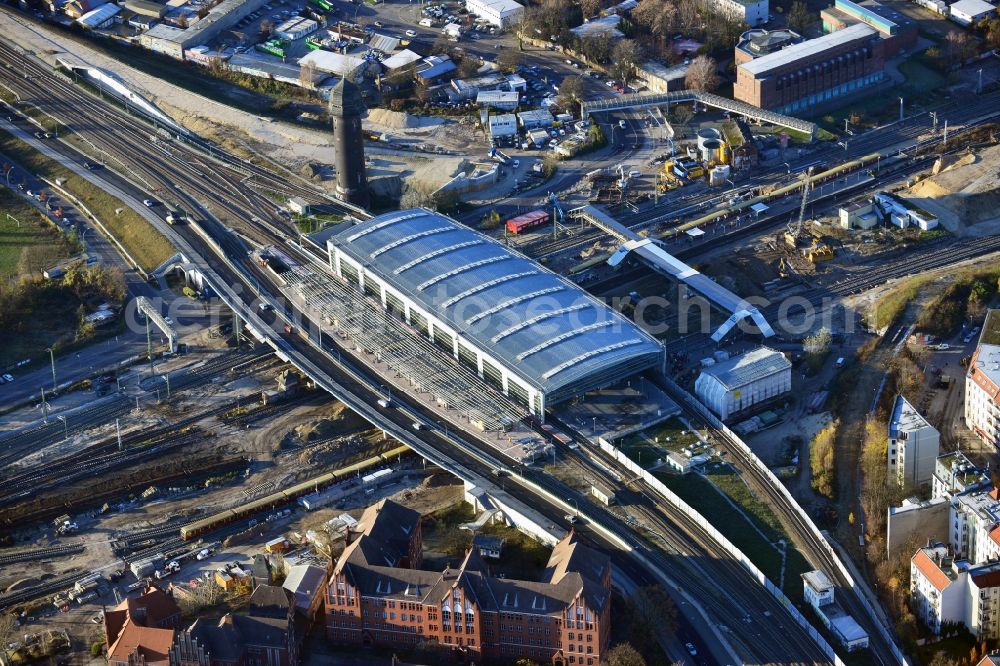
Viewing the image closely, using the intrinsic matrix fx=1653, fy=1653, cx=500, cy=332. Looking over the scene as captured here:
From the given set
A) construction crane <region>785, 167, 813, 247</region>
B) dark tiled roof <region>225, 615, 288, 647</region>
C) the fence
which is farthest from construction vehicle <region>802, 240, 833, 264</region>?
dark tiled roof <region>225, 615, 288, 647</region>

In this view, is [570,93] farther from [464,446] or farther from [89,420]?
[89,420]

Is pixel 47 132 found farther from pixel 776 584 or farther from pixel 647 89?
pixel 776 584

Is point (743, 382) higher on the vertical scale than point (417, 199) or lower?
higher

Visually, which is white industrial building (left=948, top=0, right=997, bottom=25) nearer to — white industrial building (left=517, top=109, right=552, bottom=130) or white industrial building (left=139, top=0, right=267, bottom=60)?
white industrial building (left=517, top=109, right=552, bottom=130)

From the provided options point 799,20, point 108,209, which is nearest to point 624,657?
point 108,209

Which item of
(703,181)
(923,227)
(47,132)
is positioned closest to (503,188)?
(703,181)

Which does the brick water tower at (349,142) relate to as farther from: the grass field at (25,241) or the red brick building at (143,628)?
the red brick building at (143,628)

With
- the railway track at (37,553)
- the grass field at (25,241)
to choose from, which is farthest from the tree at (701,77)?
the railway track at (37,553)
